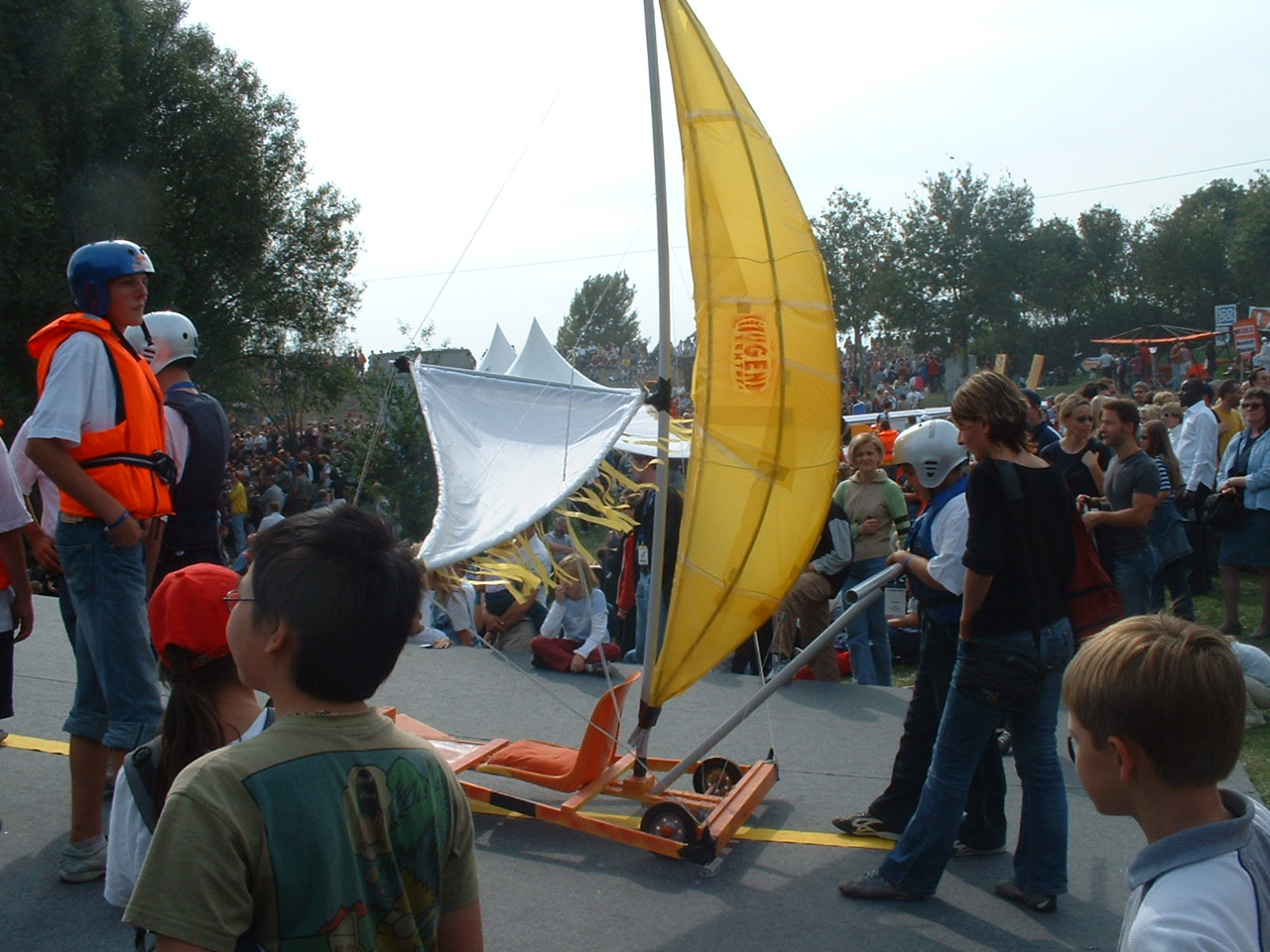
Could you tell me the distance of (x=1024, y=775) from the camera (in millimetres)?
3766

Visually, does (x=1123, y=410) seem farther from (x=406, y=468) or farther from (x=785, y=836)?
(x=406, y=468)

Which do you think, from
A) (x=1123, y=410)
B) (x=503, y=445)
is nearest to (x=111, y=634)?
(x=503, y=445)

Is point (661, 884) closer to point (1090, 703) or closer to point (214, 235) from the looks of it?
point (1090, 703)

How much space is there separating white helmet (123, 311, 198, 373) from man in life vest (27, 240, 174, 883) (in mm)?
621

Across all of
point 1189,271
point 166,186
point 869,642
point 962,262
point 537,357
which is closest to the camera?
point 869,642

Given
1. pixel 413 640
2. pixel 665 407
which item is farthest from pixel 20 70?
pixel 665 407

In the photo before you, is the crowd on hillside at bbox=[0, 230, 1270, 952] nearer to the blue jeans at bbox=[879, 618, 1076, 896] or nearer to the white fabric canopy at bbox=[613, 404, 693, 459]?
the blue jeans at bbox=[879, 618, 1076, 896]

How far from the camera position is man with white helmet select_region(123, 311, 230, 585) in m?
4.17

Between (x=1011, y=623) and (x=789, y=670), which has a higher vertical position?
(x=1011, y=623)

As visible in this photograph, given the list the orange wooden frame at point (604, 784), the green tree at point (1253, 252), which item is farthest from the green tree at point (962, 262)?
the orange wooden frame at point (604, 784)

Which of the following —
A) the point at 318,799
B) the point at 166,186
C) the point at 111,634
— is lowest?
the point at 111,634

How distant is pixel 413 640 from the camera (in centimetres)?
809

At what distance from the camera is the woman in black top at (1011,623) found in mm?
3600

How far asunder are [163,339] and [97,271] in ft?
2.41
